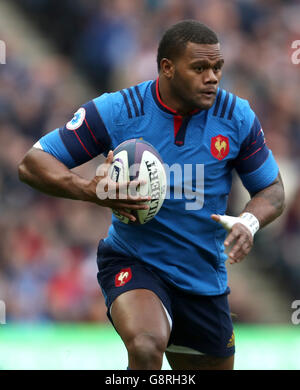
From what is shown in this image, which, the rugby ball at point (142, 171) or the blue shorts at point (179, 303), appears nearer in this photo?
the rugby ball at point (142, 171)

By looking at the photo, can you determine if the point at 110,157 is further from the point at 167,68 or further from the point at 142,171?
the point at 167,68

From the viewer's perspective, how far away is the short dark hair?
4961 mm

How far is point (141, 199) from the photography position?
14.5 feet

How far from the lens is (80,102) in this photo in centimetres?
1080

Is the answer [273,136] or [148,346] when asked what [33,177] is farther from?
[273,136]

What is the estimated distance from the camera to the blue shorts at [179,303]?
193 inches

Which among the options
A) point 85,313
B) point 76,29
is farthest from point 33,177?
point 76,29

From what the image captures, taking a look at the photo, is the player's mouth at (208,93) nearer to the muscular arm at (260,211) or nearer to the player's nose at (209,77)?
the player's nose at (209,77)

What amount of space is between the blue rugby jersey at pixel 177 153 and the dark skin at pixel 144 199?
13cm

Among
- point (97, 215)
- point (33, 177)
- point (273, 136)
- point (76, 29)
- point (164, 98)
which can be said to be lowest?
point (33, 177)

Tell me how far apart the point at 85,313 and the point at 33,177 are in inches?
181

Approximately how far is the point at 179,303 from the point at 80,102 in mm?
6127

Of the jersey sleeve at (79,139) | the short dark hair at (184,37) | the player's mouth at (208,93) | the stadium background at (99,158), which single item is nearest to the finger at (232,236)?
the player's mouth at (208,93)

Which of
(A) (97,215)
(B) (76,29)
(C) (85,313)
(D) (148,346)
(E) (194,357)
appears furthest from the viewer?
(B) (76,29)
